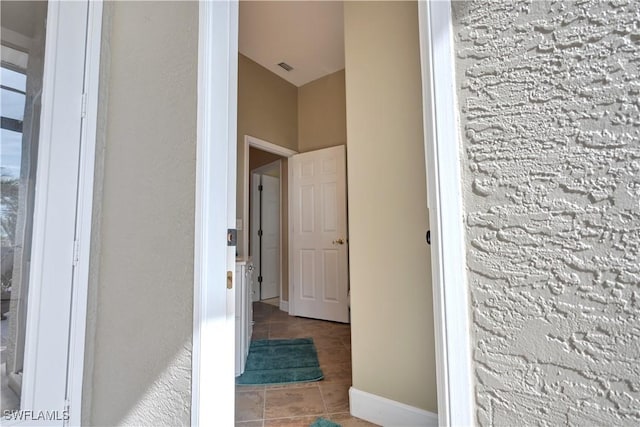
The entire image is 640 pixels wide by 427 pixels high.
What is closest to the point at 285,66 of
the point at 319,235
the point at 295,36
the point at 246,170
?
the point at 295,36

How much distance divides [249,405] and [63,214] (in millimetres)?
1415

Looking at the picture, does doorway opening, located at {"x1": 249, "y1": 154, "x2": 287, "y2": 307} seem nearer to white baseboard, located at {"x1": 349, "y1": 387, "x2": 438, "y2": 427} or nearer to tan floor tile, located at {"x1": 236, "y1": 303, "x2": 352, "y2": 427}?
tan floor tile, located at {"x1": 236, "y1": 303, "x2": 352, "y2": 427}

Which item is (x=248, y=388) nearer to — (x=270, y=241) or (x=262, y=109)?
(x=262, y=109)

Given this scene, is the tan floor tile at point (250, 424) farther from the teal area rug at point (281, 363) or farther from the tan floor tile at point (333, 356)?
the tan floor tile at point (333, 356)

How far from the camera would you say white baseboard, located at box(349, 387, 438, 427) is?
1.42m

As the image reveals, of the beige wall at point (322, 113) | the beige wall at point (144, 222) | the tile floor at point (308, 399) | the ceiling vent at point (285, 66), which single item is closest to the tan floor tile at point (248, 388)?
the tile floor at point (308, 399)

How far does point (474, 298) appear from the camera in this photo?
0.53 m

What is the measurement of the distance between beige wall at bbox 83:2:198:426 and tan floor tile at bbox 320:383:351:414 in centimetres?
102

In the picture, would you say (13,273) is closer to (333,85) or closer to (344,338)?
(344,338)

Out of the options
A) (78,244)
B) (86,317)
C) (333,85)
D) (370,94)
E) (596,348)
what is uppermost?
(333,85)

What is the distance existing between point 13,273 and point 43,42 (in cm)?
97

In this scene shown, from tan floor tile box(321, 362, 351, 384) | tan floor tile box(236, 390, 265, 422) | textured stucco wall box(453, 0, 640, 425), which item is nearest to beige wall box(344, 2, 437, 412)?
tan floor tile box(321, 362, 351, 384)

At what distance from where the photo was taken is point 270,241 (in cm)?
536

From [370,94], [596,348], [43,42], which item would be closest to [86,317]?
[43,42]
